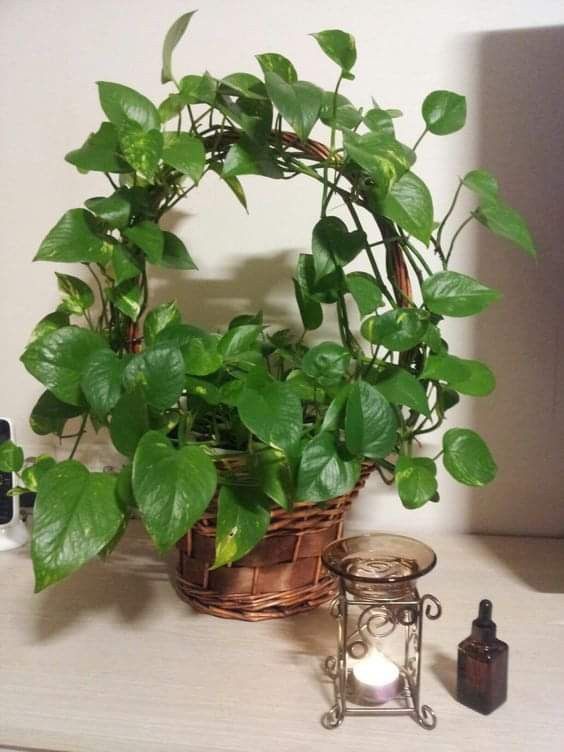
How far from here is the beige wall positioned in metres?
1.11

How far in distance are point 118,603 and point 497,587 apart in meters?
0.50

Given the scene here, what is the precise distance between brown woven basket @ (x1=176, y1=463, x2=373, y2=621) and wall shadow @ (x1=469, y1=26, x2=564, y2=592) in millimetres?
334

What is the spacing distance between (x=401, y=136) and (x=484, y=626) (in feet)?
2.36

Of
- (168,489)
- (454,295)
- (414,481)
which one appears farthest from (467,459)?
(168,489)

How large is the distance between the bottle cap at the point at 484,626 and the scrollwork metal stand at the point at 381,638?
0.04m

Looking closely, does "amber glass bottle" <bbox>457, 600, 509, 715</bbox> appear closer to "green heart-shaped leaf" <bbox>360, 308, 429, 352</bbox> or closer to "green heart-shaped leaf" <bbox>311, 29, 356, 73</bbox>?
"green heart-shaped leaf" <bbox>360, 308, 429, 352</bbox>

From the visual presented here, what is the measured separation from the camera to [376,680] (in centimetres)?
74

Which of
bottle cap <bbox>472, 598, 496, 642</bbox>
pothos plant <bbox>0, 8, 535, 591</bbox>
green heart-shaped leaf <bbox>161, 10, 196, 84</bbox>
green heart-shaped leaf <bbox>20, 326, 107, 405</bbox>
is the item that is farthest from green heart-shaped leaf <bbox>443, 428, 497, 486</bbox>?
green heart-shaped leaf <bbox>161, 10, 196, 84</bbox>

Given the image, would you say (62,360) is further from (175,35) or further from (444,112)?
(444,112)

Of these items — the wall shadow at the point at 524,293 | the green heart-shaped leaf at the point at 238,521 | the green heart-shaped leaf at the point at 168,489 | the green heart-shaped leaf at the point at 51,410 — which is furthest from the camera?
the wall shadow at the point at 524,293

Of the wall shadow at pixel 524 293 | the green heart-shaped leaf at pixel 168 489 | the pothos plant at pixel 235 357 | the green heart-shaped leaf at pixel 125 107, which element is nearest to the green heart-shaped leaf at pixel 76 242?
the pothos plant at pixel 235 357

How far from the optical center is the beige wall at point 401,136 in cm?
111

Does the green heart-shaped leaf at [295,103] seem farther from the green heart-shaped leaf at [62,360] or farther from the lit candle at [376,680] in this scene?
the lit candle at [376,680]

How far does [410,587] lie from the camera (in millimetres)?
752
